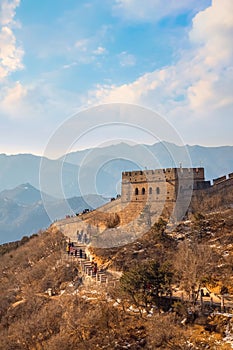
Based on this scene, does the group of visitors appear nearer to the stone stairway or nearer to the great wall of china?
the stone stairway

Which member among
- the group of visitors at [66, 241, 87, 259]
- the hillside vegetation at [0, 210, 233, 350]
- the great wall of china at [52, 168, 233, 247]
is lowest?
the hillside vegetation at [0, 210, 233, 350]

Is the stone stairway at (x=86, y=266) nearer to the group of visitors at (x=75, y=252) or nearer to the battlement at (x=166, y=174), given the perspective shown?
the group of visitors at (x=75, y=252)

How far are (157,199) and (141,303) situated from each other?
16427mm

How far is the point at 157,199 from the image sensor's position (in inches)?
1396

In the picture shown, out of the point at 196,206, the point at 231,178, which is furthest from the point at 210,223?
the point at 231,178

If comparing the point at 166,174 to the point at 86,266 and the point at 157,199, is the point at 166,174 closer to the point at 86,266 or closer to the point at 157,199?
the point at 157,199

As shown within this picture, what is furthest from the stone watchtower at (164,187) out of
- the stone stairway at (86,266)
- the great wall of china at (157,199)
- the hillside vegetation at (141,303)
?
the stone stairway at (86,266)

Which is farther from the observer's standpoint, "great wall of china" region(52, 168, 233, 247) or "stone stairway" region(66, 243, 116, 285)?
"great wall of china" region(52, 168, 233, 247)

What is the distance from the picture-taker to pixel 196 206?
33.6 metres

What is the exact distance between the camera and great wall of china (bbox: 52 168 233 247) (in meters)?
33.5

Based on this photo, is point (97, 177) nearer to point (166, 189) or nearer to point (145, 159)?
point (145, 159)

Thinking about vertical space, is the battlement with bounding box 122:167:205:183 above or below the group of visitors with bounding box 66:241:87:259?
above

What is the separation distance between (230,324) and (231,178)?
63.7ft

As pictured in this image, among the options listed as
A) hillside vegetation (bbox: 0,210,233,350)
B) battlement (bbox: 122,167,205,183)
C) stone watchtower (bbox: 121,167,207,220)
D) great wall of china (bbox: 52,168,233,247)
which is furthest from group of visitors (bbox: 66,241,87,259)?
battlement (bbox: 122,167,205,183)
